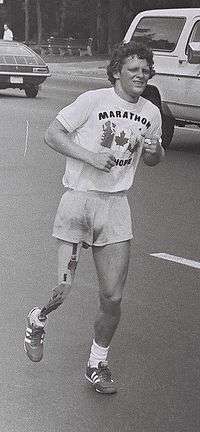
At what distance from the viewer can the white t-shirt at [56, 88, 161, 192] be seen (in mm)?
4859

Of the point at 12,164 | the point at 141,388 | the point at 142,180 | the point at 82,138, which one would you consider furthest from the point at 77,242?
the point at 12,164

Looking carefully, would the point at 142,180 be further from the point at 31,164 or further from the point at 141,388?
the point at 141,388

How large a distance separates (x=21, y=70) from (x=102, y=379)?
20921 mm

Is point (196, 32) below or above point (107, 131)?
below

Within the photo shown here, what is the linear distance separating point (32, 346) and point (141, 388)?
1.92 feet

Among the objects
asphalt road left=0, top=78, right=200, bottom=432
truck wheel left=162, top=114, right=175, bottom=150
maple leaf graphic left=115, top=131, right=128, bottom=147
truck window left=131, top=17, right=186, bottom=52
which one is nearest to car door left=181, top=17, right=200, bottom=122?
truck window left=131, top=17, right=186, bottom=52

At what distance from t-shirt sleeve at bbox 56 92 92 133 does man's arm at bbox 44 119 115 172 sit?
0.04 m

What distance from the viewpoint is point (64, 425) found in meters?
4.64

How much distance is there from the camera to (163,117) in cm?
1620

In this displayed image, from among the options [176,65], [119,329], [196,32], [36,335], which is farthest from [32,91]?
[36,335]

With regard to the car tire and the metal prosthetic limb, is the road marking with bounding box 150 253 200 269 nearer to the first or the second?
the metal prosthetic limb

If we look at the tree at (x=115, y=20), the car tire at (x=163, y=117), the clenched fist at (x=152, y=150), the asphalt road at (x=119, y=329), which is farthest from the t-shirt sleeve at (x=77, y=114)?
the tree at (x=115, y=20)

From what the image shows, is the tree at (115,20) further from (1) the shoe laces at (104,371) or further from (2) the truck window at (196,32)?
(1) the shoe laces at (104,371)

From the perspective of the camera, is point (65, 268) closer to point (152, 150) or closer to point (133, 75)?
point (152, 150)
